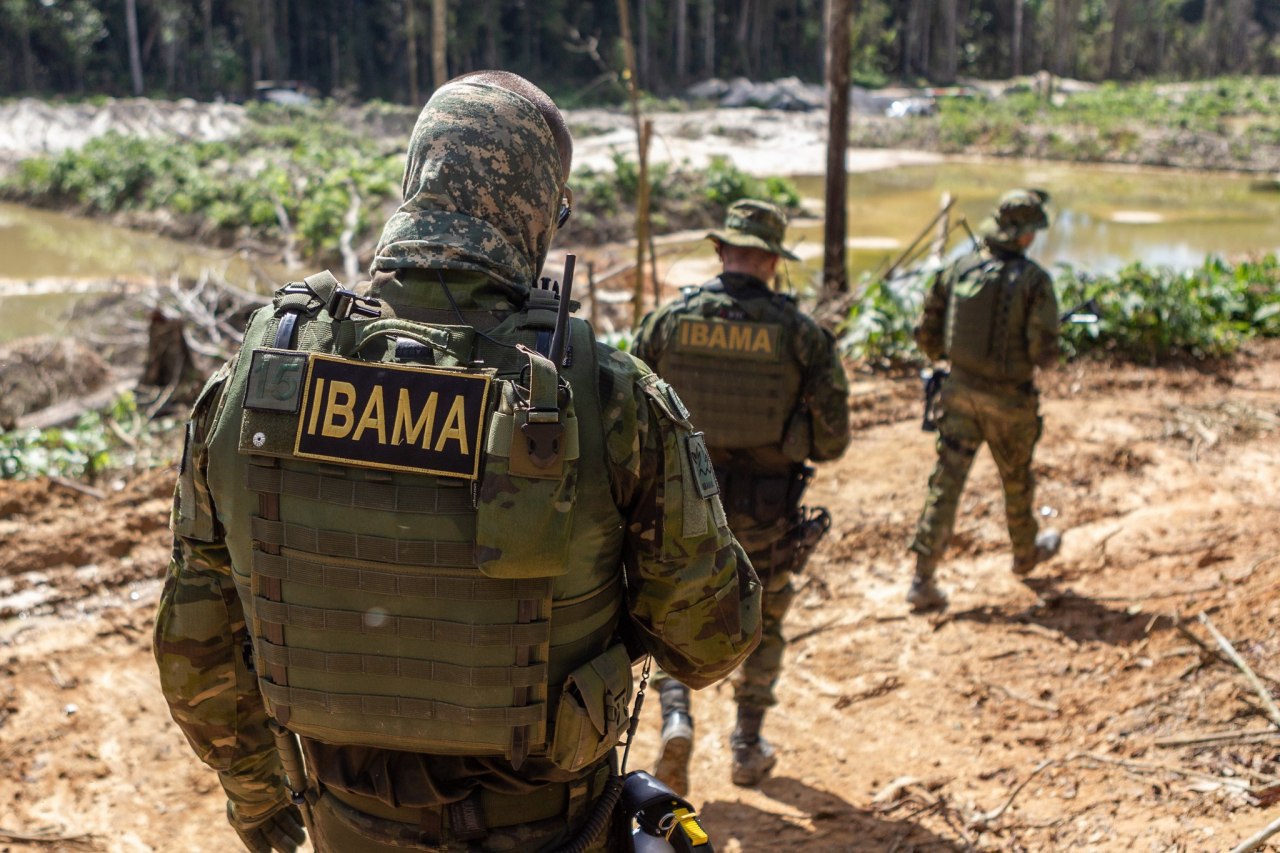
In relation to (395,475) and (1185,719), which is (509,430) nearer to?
(395,475)

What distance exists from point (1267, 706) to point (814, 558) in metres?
2.50

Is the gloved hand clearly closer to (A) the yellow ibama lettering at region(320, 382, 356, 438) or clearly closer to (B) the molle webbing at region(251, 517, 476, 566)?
→ (B) the molle webbing at region(251, 517, 476, 566)

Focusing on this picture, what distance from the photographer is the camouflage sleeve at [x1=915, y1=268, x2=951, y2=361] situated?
540cm

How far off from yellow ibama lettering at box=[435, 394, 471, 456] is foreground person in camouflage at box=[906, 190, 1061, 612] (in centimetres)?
386

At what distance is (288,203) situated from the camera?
787 inches

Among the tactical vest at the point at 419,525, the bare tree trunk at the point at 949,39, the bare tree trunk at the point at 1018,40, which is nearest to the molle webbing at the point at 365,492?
the tactical vest at the point at 419,525

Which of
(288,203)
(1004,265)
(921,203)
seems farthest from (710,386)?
(921,203)

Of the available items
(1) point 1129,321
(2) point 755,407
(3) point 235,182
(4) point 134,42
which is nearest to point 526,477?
(2) point 755,407

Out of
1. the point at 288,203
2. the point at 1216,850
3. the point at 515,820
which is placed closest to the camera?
the point at 515,820

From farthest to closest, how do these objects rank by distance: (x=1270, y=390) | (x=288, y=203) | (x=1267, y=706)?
(x=288, y=203)
(x=1270, y=390)
(x=1267, y=706)

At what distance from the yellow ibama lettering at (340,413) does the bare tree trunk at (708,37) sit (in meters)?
51.7

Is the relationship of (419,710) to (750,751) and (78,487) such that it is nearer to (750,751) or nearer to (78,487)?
(750,751)

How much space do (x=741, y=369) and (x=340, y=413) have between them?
235 centimetres

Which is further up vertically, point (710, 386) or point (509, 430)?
point (509, 430)
